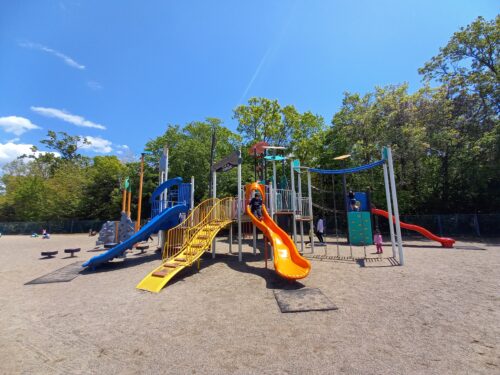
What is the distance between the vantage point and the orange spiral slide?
24.5ft

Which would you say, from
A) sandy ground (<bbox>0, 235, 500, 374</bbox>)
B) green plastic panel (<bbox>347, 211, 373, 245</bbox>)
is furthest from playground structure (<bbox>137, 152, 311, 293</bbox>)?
green plastic panel (<bbox>347, 211, 373, 245</bbox>)

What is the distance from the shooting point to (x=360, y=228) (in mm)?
16062

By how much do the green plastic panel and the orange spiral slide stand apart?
27.3ft

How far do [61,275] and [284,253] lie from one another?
27.5 ft

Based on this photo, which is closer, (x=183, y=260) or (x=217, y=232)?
(x=183, y=260)

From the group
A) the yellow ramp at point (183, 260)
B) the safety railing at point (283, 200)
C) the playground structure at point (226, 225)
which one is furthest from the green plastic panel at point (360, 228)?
the yellow ramp at point (183, 260)

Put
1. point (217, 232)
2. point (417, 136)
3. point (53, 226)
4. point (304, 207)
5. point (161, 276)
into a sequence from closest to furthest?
point (161, 276) → point (217, 232) → point (304, 207) → point (417, 136) → point (53, 226)

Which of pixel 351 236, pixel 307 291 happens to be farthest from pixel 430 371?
pixel 351 236

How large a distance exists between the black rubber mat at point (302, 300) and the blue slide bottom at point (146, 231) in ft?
21.6

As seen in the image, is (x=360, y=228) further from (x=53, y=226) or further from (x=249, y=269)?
(x=53, y=226)

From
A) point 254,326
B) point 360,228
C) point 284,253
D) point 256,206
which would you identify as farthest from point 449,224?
point 254,326

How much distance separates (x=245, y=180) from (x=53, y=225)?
104ft

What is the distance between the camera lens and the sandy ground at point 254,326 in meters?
3.69

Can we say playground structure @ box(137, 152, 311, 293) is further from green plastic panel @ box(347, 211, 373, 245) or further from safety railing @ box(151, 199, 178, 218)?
green plastic panel @ box(347, 211, 373, 245)
